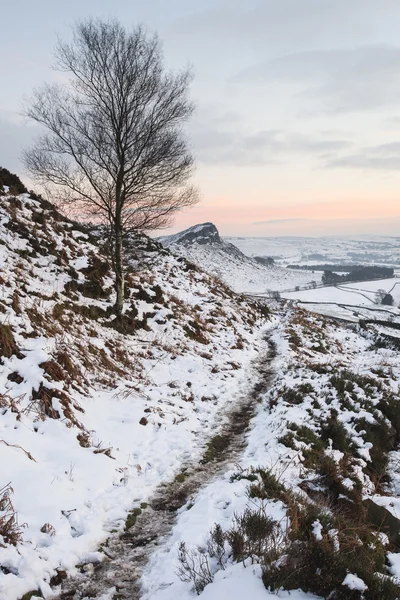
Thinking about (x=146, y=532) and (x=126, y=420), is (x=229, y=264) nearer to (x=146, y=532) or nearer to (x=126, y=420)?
(x=126, y=420)

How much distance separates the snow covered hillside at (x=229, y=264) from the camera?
134000mm

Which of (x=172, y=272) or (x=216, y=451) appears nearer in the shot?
(x=216, y=451)

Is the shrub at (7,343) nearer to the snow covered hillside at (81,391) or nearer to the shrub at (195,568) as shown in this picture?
the snow covered hillside at (81,391)

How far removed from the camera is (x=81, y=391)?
7.93 meters

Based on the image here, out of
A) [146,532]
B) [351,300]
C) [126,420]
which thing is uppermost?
[126,420]

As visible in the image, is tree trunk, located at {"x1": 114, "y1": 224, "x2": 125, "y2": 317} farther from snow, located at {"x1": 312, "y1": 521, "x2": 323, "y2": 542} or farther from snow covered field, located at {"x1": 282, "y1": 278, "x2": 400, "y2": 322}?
snow covered field, located at {"x1": 282, "y1": 278, "x2": 400, "y2": 322}

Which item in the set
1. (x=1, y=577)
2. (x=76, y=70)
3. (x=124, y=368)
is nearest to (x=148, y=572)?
(x=1, y=577)

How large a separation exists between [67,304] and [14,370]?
5.55 meters

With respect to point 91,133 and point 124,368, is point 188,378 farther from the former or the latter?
point 91,133

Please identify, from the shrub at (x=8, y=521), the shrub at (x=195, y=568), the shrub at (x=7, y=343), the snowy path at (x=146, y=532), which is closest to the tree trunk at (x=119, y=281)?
the shrub at (x=7, y=343)

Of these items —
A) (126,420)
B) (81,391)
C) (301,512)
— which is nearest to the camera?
(301,512)

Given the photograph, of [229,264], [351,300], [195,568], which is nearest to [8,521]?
[195,568]

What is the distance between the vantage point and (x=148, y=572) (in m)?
4.09

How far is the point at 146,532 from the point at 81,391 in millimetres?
3876
